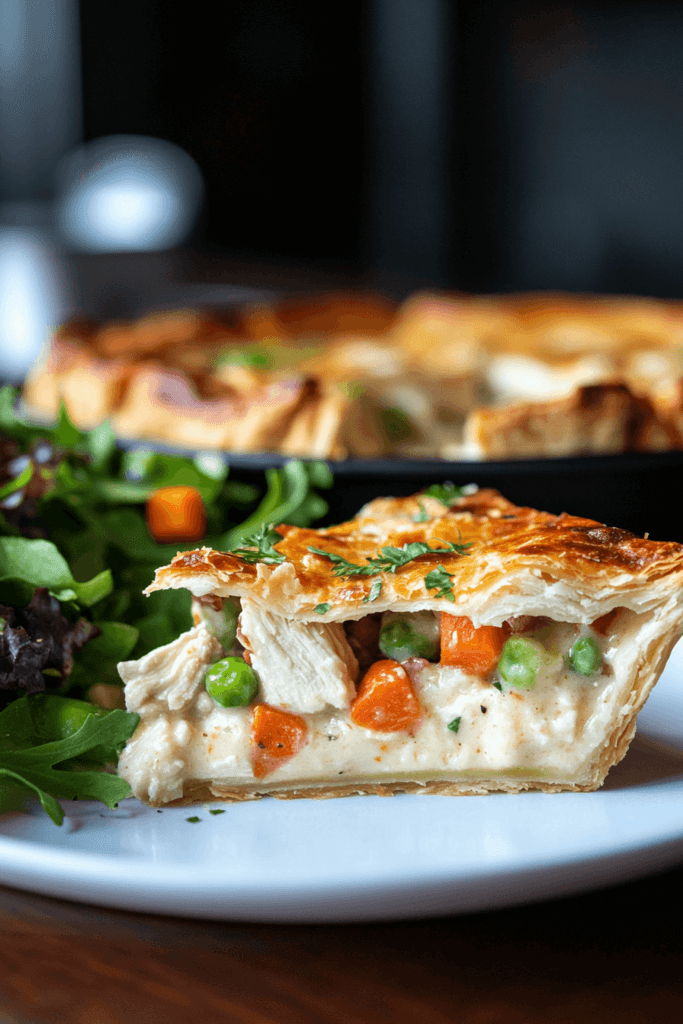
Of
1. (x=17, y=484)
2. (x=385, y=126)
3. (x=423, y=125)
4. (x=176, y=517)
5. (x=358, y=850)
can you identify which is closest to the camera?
(x=358, y=850)

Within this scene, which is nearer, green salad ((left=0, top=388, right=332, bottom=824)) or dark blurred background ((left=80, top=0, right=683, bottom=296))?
green salad ((left=0, top=388, right=332, bottom=824))

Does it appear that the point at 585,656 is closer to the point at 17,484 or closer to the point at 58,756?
the point at 58,756

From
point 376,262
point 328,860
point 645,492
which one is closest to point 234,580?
point 328,860

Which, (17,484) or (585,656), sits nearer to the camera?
(585,656)

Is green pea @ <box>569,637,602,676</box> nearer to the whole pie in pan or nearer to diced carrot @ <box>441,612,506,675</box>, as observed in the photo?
diced carrot @ <box>441,612,506,675</box>

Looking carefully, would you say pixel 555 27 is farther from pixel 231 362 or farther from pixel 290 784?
pixel 290 784

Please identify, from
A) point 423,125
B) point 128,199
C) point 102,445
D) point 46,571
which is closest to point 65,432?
point 102,445

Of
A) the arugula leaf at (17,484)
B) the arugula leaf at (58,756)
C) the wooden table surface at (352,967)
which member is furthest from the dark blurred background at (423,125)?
the wooden table surface at (352,967)

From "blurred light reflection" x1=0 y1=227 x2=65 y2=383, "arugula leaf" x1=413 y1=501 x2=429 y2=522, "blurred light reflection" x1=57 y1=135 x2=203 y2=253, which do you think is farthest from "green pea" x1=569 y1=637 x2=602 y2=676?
"blurred light reflection" x1=57 y1=135 x2=203 y2=253
